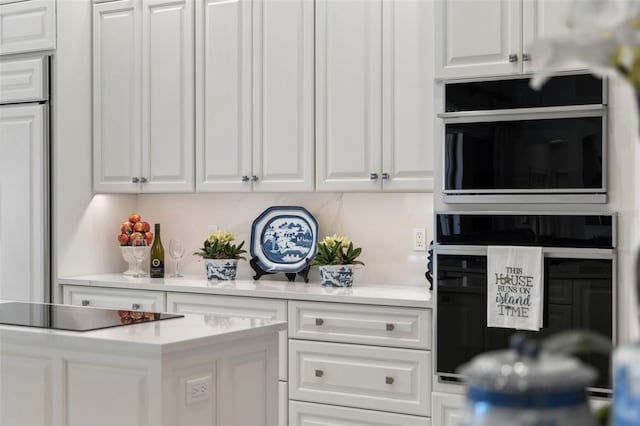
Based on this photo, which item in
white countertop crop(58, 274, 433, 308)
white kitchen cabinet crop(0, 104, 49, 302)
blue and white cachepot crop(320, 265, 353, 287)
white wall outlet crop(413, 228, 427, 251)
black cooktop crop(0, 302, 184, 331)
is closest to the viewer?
black cooktop crop(0, 302, 184, 331)

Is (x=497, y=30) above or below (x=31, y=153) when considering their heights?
above

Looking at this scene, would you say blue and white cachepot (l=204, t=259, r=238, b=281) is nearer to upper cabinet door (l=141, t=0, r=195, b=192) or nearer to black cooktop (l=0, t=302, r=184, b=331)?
upper cabinet door (l=141, t=0, r=195, b=192)

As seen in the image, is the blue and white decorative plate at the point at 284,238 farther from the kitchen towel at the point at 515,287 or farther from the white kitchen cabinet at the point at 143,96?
the kitchen towel at the point at 515,287

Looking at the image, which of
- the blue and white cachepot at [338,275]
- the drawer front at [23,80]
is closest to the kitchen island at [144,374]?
the blue and white cachepot at [338,275]

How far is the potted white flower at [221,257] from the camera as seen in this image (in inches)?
172

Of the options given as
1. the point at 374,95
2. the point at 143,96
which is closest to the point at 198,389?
the point at 374,95

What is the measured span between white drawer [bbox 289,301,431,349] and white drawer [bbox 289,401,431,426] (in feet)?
0.97

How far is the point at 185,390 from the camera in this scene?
236cm

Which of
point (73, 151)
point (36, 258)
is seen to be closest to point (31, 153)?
point (73, 151)

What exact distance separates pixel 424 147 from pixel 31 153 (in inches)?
83.8

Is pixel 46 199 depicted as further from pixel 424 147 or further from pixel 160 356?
pixel 160 356

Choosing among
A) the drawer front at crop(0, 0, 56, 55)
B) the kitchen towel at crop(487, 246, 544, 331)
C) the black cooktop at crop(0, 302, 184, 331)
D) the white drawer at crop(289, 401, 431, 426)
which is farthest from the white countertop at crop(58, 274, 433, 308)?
the drawer front at crop(0, 0, 56, 55)

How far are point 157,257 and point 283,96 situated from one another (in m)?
1.17

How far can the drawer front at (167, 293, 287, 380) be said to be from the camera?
389 centimetres
